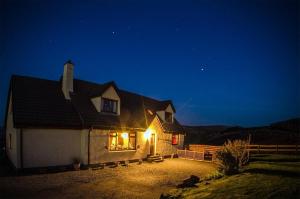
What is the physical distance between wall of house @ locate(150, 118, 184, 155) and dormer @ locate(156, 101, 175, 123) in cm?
229

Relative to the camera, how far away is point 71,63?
18.6 m

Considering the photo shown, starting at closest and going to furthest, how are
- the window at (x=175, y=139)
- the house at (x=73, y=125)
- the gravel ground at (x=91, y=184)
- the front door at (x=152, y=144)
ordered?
the gravel ground at (x=91, y=184) < the house at (x=73, y=125) < the front door at (x=152, y=144) < the window at (x=175, y=139)

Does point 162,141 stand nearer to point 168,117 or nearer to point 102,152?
point 168,117

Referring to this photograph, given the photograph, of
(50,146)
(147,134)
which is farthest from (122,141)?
(50,146)

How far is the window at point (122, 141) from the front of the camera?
1921 cm

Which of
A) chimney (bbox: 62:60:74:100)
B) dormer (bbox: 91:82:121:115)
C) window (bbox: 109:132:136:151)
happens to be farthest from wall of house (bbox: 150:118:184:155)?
chimney (bbox: 62:60:74:100)

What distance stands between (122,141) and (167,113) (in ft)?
25.0

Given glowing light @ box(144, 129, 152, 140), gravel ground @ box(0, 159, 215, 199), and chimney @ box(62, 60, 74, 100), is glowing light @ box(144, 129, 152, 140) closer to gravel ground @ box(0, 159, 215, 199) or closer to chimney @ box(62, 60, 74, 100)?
gravel ground @ box(0, 159, 215, 199)

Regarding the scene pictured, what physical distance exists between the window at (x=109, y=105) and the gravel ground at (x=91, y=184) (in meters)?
6.20

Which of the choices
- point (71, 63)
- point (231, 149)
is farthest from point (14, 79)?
point (231, 149)

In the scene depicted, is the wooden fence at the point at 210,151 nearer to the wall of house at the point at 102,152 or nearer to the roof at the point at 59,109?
the roof at the point at 59,109

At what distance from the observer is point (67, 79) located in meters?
18.4

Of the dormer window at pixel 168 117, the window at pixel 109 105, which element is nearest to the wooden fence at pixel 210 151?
the dormer window at pixel 168 117

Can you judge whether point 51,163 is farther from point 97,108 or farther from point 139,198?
point 139,198
